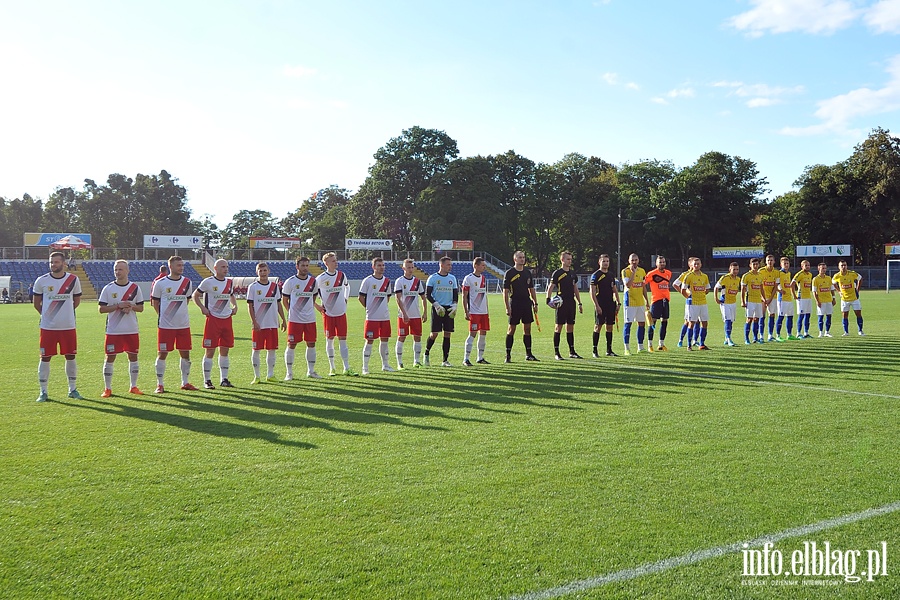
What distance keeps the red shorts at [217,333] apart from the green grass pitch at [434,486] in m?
0.84

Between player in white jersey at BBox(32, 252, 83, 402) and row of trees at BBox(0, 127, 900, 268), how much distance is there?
190ft

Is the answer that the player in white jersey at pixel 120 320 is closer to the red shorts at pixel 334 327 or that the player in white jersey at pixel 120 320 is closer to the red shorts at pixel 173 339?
the red shorts at pixel 173 339

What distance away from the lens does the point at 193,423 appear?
304 inches

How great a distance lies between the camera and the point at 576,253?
74.9m

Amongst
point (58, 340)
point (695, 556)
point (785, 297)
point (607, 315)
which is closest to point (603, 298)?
point (607, 315)

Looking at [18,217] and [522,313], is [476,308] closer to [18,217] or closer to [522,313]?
[522,313]

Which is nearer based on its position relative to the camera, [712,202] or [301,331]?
[301,331]

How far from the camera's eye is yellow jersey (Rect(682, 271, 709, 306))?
50.3ft

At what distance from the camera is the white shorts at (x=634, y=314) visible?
14664 millimetres

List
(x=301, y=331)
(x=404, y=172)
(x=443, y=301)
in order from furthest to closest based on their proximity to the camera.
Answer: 1. (x=404, y=172)
2. (x=443, y=301)
3. (x=301, y=331)

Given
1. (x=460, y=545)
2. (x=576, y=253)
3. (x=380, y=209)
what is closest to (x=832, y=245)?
(x=576, y=253)

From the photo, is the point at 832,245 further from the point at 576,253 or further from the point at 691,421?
the point at 691,421

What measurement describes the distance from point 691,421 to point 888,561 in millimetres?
3620

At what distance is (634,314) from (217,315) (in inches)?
339
